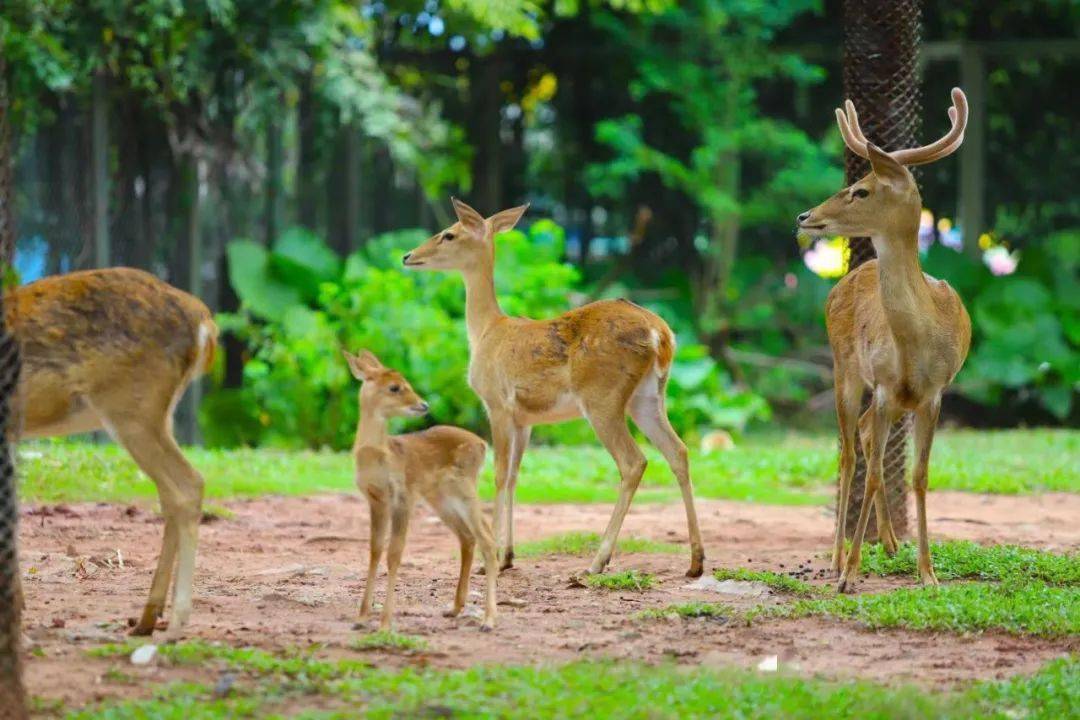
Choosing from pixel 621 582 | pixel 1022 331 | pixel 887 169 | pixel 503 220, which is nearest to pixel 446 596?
pixel 621 582

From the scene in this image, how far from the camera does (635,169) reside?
56.5 ft

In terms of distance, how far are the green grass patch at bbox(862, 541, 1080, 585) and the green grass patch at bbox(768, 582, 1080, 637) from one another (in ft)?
1.25

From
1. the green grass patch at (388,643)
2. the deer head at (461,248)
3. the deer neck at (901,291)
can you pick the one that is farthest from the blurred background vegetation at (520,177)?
the green grass patch at (388,643)

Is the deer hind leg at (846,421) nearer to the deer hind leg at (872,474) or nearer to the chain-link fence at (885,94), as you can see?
the deer hind leg at (872,474)

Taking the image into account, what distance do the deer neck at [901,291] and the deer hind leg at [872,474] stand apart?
333mm

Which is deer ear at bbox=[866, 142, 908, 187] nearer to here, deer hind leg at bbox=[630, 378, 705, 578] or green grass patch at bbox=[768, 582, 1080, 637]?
deer hind leg at bbox=[630, 378, 705, 578]

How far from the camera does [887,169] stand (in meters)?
7.49

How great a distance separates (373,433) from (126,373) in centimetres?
100

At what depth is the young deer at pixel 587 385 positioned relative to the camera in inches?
311

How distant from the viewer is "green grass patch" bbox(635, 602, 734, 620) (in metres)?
6.64

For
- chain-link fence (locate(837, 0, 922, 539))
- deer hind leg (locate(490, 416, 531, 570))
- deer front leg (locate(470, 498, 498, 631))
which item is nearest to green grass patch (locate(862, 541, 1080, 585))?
chain-link fence (locate(837, 0, 922, 539))

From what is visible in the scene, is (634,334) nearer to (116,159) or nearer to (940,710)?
(940,710)

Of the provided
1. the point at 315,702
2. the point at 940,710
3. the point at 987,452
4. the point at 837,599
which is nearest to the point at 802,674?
the point at 940,710

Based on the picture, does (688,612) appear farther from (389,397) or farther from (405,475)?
(389,397)
